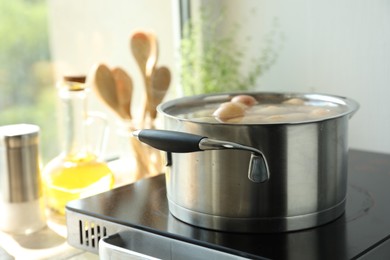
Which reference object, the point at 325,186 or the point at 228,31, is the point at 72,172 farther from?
the point at 228,31

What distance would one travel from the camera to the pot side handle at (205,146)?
75cm

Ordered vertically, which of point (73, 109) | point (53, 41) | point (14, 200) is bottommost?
point (14, 200)

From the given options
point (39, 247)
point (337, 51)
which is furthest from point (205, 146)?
point (337, 51)

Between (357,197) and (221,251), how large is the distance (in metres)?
0.28

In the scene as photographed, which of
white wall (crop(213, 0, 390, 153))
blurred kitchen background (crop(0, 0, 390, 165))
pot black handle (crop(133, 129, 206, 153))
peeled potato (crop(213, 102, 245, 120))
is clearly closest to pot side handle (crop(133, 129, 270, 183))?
pot black handle (crop(133, 129, 206, 153))

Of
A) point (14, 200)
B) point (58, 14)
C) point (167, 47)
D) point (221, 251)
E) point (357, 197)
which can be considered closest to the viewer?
point (221, 251)

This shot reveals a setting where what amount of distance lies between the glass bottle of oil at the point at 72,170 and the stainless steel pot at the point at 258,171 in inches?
12.8

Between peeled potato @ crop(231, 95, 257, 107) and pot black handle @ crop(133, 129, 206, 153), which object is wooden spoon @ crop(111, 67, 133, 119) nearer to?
peeled potato @ crop(231, 95, 257, 107)

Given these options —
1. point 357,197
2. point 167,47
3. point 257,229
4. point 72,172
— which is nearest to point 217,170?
point 257,229

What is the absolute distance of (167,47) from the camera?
5.35ft

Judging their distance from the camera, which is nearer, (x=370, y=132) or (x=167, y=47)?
(x=370, y=132)

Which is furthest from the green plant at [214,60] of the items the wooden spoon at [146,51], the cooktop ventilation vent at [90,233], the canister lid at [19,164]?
the cooktop ventilation vent at [90,233]

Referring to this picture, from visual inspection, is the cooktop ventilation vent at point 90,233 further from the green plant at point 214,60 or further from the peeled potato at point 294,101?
the green plant at point 214,60

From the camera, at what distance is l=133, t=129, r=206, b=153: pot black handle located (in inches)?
30.0
